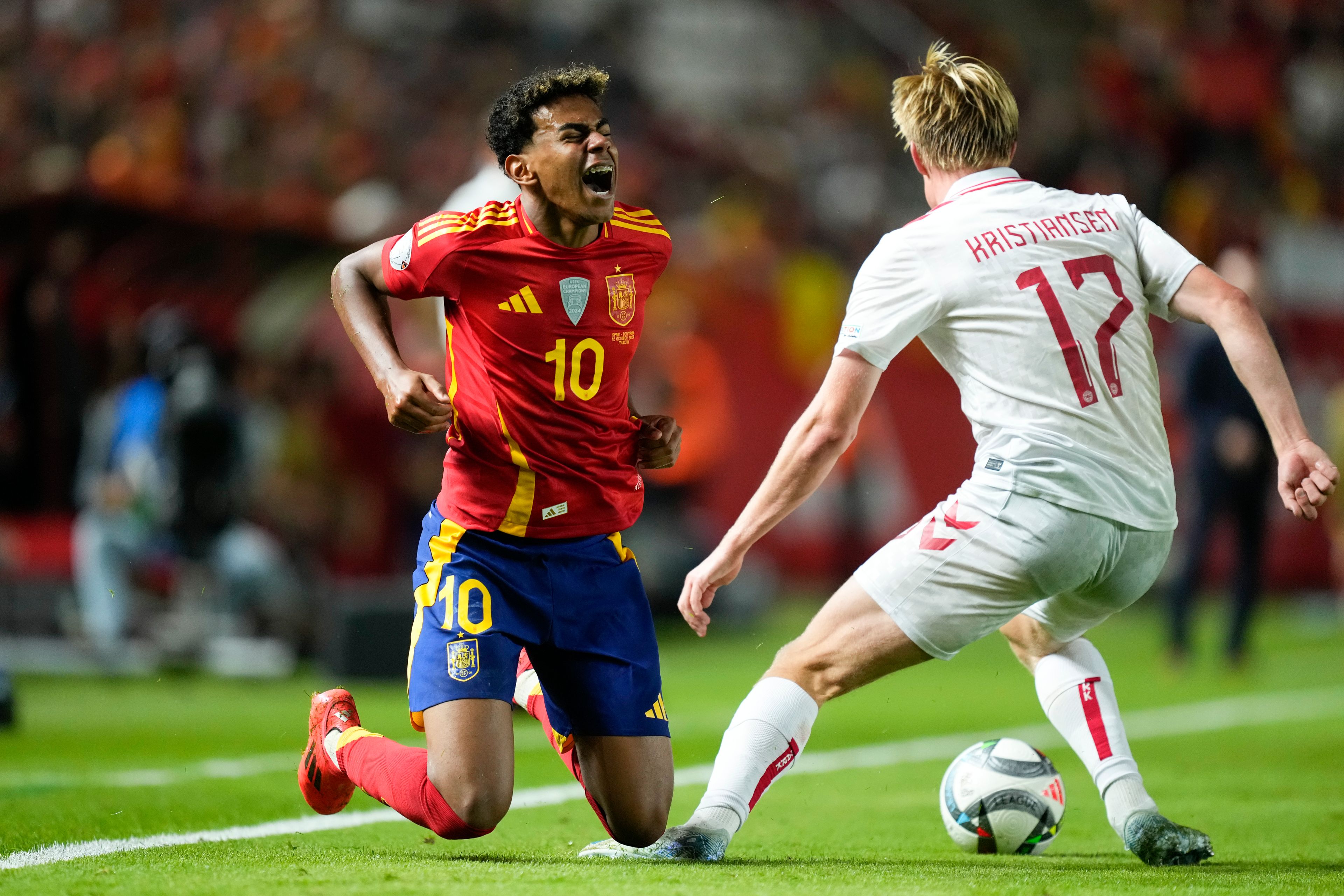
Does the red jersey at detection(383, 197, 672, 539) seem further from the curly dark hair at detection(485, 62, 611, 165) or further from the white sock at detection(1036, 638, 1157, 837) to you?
the white sock at detection(1036, 638, 1157, 837)

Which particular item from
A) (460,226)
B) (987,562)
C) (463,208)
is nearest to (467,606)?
(460,226)

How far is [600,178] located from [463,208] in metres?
2.28

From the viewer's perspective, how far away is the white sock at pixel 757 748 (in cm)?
401

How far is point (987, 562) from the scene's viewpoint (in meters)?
3.88

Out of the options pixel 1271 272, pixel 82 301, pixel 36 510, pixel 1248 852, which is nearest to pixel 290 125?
pixel 82 301

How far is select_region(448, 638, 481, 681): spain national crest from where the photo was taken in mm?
3994

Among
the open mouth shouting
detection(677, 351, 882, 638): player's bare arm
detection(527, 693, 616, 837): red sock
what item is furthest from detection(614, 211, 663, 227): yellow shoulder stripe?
detection(527, 693, 616, 837): red sock

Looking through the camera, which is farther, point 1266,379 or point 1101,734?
point 1101,734

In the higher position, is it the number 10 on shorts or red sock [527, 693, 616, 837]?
the number 10 on shorts

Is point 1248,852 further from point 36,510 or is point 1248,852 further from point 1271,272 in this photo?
point 1271,272

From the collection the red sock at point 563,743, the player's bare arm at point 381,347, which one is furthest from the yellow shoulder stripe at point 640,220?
the red sock at point 563,743

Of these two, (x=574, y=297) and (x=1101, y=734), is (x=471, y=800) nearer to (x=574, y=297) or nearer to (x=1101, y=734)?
(x=574, y=297)

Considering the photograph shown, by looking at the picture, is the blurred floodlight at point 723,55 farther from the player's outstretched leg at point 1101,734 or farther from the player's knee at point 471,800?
the player's knee at point 471,800

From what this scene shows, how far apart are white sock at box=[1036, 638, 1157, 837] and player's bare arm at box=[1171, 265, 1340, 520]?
2.79 feet
